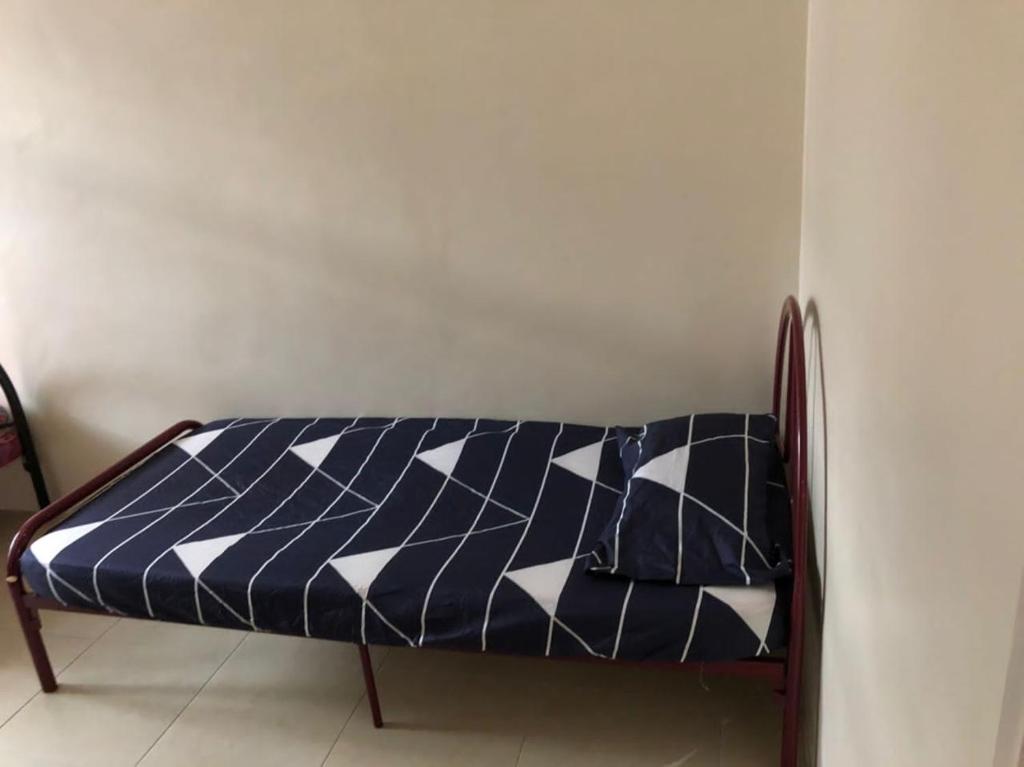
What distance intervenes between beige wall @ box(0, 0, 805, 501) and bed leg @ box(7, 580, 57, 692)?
88 cm

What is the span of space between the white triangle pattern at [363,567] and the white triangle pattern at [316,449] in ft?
1.87

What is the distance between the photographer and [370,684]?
216 cm

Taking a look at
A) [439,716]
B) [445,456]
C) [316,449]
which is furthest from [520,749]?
[316,449]

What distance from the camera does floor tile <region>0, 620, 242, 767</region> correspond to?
2.22 metres

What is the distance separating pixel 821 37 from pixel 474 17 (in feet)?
3.09

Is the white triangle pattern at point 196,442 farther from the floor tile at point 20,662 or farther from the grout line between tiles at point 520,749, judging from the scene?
the grout line between tiles at point 520,749

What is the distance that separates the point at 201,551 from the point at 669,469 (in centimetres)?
118

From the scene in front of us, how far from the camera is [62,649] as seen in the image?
2.62 meters

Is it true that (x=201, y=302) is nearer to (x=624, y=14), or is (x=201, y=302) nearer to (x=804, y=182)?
(x=624, y=14)

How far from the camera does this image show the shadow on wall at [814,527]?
183 centimetres

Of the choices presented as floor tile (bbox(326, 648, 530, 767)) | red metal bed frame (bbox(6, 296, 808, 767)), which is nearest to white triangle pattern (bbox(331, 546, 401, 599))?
red metal bed frame (bbox(6, 296, 808, 767))

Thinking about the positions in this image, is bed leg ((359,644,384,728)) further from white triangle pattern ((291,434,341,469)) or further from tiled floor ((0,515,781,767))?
white triangle pattern ((291,434,341,469))

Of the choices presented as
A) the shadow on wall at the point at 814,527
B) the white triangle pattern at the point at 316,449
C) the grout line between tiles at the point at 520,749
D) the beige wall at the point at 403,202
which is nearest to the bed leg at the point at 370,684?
the grout line between tiles at the point at 520,749

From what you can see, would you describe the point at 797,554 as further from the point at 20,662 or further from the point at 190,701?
the point at 20,662
